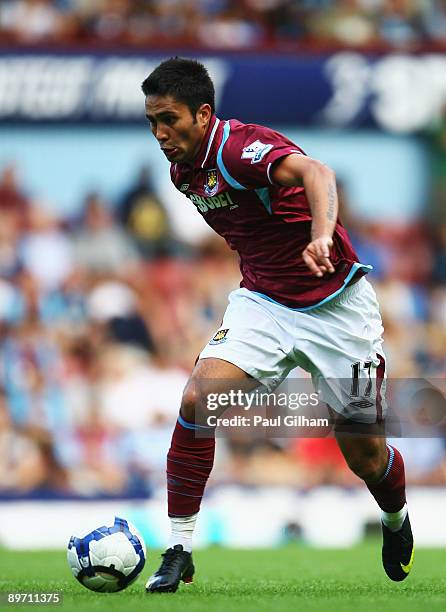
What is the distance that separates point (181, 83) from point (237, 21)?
8765 millimetres

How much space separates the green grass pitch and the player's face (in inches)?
79.0

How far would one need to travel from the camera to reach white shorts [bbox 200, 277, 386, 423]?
5.75 meters

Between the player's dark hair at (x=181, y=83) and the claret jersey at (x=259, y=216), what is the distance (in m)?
0.15

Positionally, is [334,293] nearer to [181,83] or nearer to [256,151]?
[256,151]

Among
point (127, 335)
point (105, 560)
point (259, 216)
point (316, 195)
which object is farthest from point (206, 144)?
point (127, 335)

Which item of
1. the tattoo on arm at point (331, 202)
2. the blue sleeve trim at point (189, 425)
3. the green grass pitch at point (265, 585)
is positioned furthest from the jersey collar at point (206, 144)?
the green grass pitch at point (265, 585)

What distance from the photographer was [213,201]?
573 centimetres

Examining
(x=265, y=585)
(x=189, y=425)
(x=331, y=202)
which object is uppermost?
(x=331, y=202)

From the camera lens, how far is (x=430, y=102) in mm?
13727

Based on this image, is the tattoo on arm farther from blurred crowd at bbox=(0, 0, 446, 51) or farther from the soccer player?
blurred crowd at bbox=(0, 0, 446, 51)

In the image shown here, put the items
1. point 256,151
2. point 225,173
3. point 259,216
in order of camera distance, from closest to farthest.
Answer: point 256,151 → point 225,173 → point 259,216

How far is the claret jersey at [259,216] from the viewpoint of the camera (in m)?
Result: 5.53

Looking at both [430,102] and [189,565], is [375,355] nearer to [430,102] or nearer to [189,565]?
[189,565]

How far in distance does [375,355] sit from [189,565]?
137 centimetres
